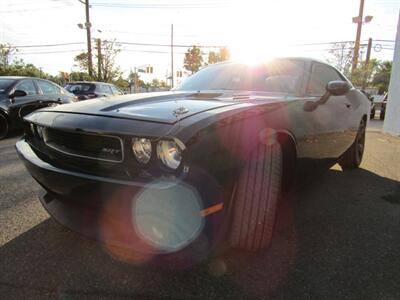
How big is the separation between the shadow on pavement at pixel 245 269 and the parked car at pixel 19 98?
4822mm

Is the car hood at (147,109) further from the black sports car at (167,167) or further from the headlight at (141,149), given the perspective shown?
the headlight at (141,149)

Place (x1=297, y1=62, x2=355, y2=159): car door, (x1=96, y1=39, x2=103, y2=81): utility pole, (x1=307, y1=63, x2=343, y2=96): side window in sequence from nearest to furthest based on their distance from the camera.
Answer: (x1=297, y1=62, x2=355, y2=159): car door
(x1=307, y1=63, x2=343, y2=96): side window
(x1=96, y1=39, x2=103, y2=81): utility pole

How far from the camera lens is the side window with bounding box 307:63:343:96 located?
3150 mm

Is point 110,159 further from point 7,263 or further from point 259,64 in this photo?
point 259,64

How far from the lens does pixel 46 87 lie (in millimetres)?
7668

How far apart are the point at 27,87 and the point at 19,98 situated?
0.43 metres

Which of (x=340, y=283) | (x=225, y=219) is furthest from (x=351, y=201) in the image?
(x=225, y=219)

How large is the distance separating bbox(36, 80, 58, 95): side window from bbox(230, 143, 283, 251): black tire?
6.89 meters

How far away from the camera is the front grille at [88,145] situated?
1.74m

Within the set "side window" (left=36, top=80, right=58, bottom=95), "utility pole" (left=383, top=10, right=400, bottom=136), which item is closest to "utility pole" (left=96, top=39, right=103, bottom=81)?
"side window" (left=36, top=80, right=58, bottom=95)

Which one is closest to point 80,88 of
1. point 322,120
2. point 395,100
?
point 395,100

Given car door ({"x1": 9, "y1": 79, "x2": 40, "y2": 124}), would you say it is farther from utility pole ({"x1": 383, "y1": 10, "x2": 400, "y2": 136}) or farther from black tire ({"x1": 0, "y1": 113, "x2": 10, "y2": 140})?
utility pole ({"x1": 383, "y1": 10, "x2": 400, "y2": 136})

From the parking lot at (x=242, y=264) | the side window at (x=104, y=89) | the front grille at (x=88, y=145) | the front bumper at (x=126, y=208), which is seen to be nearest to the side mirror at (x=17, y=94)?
the parking lot at (x=242, y=264)

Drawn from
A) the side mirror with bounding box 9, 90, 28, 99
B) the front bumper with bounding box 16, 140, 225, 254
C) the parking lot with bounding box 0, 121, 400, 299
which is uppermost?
the side mirror with bounding box 9, 90, 28, 99
